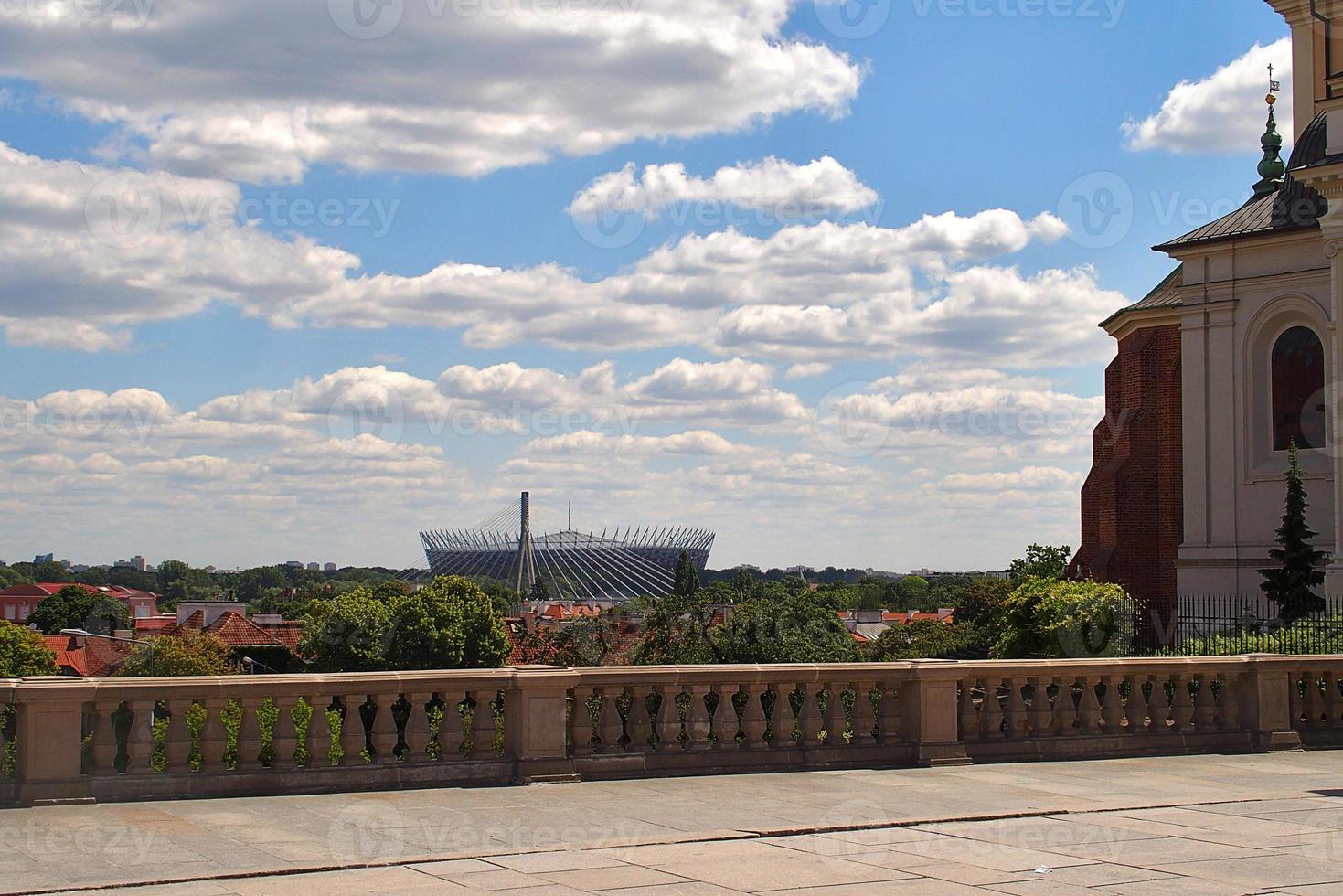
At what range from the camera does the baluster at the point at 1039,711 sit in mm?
15766

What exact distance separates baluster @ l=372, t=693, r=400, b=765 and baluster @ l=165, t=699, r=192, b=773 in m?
1.55

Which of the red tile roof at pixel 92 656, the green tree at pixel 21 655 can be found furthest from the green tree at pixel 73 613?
the green tree at pixel 21 655

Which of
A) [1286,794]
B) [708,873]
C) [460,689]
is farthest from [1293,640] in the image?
[708,873]

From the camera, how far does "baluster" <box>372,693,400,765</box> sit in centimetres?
1281

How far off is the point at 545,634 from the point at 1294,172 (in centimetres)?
2582

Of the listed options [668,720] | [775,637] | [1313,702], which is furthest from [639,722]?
[775,637]

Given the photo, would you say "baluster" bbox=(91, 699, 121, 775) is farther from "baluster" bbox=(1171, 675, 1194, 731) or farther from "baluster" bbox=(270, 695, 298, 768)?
"baluster" bbox=(1171, 675, 1194, 731)

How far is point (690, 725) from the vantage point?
14.1 metres

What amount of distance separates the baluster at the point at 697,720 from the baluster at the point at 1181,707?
582 cm

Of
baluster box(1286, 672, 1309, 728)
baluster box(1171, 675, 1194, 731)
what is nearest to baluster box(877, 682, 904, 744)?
baluster box(1171, 675, 1194, 731)

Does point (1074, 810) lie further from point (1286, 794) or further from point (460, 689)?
point (460, 689)

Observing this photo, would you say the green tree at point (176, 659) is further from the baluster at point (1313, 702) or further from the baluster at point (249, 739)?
the baluster at point (1313, 702)

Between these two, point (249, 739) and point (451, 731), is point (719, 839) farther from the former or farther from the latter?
point (249, 739)

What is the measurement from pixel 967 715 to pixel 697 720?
3.10 metres
